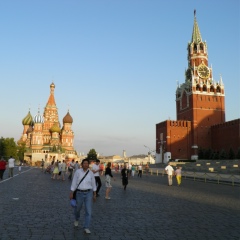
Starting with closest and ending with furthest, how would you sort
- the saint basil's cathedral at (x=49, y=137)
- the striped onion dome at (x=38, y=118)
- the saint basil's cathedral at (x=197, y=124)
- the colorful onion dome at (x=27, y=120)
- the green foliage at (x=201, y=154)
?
the green foliage at (x=201, y=154) < the saint basil's cathedral at (x=197, y=124) < the saint basil's cathedral at (x=49, y=137) < the striped onion dome at (x=38, y=118) < the colorful onion dome at (x=27, y=120)

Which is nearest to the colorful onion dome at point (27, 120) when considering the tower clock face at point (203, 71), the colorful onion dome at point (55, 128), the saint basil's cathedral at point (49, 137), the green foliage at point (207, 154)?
the saint basil's cathedral at point (49, 137)

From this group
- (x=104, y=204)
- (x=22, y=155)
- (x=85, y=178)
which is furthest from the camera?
(x=22, y=155)

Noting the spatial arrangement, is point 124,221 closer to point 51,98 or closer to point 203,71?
point 203,71

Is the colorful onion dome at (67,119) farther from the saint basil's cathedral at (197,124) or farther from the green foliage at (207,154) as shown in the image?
the green foliage at (207,154)

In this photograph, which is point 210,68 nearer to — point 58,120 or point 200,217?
point 58,120

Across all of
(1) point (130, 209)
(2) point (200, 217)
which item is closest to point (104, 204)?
(1) point (130, 209)

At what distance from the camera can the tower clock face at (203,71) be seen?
75750mm

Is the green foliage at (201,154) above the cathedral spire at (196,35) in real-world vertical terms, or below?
below

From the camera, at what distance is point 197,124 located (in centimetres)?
7056

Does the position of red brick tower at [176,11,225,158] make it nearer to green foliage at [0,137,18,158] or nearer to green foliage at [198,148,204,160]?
green foliage at [198,148,204,160]

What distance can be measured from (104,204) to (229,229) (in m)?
4.87

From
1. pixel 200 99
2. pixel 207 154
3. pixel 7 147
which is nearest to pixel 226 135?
pixel 207 154

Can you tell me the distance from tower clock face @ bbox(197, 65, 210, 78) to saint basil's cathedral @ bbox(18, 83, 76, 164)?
4365cm

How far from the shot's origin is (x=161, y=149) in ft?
236
